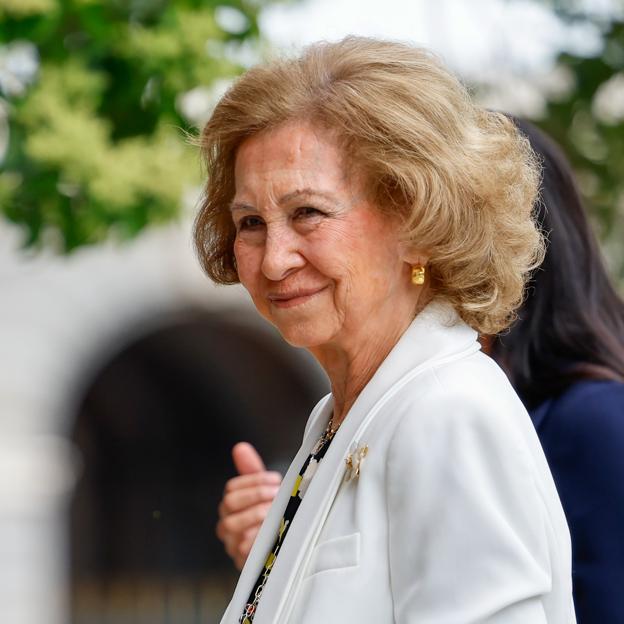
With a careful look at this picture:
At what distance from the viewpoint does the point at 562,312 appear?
2.77 m

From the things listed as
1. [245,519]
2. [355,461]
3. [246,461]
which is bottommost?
[355,461]

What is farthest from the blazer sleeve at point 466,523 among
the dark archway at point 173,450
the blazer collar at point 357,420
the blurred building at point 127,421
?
the dark archway at point 173,450

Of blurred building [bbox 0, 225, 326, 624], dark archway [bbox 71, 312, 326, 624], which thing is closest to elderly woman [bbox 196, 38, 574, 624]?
blurred building [bbox 0, 225, 326, 624]

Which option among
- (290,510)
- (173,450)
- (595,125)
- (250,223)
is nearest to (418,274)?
(250,223)

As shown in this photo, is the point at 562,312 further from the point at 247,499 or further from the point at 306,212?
the point at 306,212

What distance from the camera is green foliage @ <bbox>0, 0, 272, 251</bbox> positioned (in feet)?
14.7

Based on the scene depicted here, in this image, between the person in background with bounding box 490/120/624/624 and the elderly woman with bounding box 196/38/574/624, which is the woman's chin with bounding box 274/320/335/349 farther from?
the person in background with bounding box 490/120/624/624

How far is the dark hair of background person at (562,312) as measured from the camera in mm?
2686

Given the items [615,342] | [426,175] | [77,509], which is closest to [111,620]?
[77,509]

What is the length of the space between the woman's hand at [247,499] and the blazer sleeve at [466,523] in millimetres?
991

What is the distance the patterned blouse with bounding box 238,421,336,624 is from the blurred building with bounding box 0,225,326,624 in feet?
23.8

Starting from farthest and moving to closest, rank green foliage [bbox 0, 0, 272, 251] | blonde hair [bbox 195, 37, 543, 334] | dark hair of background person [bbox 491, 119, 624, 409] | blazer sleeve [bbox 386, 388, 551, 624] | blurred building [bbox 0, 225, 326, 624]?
blurred building [bbox 0, 225, 326, 624], green foliage [bbox 0, 0, 272, 251], dark hair of background person [bbox 491, 119, 624, 409], blonde hair [bbox 195, 37, 543, 334], blazer sleeve [bbox 386, 388, 551, 624]

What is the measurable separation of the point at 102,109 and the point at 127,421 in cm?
793

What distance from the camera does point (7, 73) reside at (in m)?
4.61
